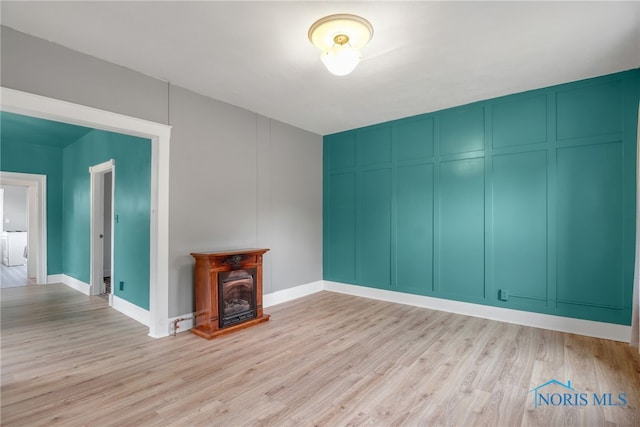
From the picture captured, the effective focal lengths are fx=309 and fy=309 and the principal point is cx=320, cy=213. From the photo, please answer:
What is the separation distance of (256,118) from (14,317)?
401 centimetres

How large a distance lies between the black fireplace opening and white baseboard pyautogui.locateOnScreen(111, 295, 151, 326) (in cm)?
95

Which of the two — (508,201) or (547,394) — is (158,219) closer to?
(547,394)

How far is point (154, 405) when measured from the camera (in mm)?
2096

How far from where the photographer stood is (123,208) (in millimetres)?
4230

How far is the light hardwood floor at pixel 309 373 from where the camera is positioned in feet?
6.57

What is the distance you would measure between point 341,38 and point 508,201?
2.83m

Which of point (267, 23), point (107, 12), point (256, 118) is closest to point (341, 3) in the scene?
point (267, 23)

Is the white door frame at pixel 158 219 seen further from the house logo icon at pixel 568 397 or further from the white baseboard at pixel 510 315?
the house logo icon at pixel 568 397

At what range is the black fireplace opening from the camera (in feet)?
11.3

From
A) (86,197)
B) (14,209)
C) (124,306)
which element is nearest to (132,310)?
(124,306)

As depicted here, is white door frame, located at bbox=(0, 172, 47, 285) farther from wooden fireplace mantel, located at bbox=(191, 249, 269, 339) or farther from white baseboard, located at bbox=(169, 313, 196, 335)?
wooden fireplace mantel, located at bbox=(191, 249, 269, 339)

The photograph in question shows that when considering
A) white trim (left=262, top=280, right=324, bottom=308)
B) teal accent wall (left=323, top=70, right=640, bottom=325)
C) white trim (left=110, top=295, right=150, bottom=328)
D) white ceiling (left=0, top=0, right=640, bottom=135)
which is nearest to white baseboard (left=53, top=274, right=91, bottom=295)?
white trim (left=110, top=295, right=150, bottom=328)

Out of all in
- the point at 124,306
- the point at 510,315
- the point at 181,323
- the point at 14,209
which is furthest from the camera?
the point at 14,209

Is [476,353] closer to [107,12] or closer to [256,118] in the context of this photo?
[256,118]
